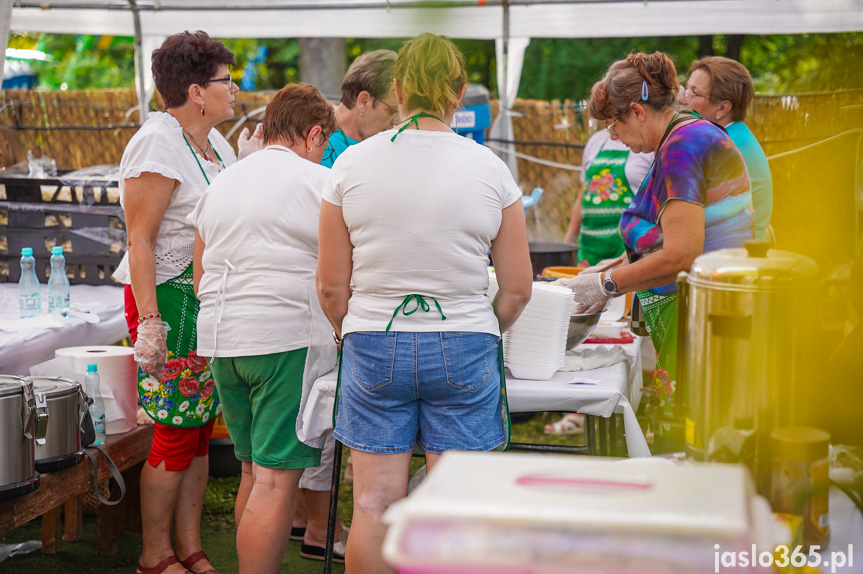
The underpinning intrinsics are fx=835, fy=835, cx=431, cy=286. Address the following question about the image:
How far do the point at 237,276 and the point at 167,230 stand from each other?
493mm

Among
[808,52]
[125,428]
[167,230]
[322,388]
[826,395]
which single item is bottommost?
[125,428]

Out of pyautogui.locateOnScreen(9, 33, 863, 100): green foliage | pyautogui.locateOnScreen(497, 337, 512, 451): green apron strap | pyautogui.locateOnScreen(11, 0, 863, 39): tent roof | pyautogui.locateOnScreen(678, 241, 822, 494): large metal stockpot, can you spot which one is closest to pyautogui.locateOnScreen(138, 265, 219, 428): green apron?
pyautogui.locateOnScreen(497, 337, 512, 451): green apron strap

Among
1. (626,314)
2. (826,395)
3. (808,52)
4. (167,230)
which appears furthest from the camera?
(626,314)

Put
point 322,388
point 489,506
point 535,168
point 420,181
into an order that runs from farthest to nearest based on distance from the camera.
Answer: point 535,168
point 322,388
point 420,181
point 489,506

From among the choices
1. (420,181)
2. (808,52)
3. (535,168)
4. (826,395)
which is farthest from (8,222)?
(535,168)

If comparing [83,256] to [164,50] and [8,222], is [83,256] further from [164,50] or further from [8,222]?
[164,50]

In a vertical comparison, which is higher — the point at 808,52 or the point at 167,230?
the point at 808,52

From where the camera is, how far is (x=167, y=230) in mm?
2594

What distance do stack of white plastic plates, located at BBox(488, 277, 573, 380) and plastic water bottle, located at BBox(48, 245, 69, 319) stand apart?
1.89 metres

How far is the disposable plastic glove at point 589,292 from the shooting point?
2.43 meters

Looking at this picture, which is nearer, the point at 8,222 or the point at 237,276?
the point at 237,276

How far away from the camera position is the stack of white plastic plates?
232cm

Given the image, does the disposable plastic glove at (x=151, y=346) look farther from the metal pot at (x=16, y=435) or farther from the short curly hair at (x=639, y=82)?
the short curly hair at (x=639, y=82)

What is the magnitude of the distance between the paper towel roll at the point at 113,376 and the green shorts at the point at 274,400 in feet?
2.63
